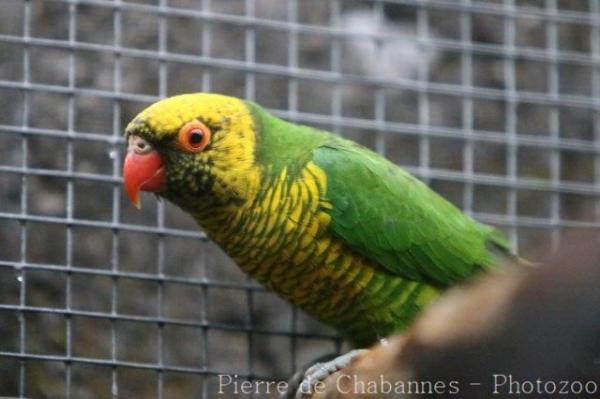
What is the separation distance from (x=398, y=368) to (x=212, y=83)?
2802mm

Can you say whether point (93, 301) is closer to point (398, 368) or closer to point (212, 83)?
point (212, 83)

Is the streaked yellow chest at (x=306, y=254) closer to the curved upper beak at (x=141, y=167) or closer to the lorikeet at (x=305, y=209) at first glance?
the lorikeet at (x=305, y=209)

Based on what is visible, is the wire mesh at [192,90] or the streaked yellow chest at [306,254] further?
the wire mesh at [192,90]

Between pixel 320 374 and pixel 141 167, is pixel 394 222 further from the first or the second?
pixel 141 167

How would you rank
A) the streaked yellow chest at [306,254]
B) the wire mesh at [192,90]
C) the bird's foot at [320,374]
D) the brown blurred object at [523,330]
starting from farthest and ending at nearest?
the wire mesh at [192,90], the streaked yellow chest at [306,254], the bird's foot at [320,374], the brown blurred object at [523,330]

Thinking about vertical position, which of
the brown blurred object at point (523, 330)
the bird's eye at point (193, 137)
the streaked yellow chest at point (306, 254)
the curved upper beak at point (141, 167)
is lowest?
the brown blurred object at point (523, 330)

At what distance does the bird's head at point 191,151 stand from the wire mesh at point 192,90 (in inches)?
22.7

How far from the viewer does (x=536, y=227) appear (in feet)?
13.1

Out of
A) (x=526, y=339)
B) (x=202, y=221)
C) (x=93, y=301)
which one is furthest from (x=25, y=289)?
(x=526, y=339)

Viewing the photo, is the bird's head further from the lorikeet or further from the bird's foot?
the bird's foot

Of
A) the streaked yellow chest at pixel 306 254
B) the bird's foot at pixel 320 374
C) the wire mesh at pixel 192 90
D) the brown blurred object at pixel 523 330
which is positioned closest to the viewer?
the brown blurred object at pixel 523 330

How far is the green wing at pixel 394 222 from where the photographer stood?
2.90 meters

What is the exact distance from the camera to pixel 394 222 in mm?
2953

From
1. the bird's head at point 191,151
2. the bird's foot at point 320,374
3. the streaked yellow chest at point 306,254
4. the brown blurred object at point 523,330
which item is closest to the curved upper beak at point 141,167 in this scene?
the bird's head at point 191,151
